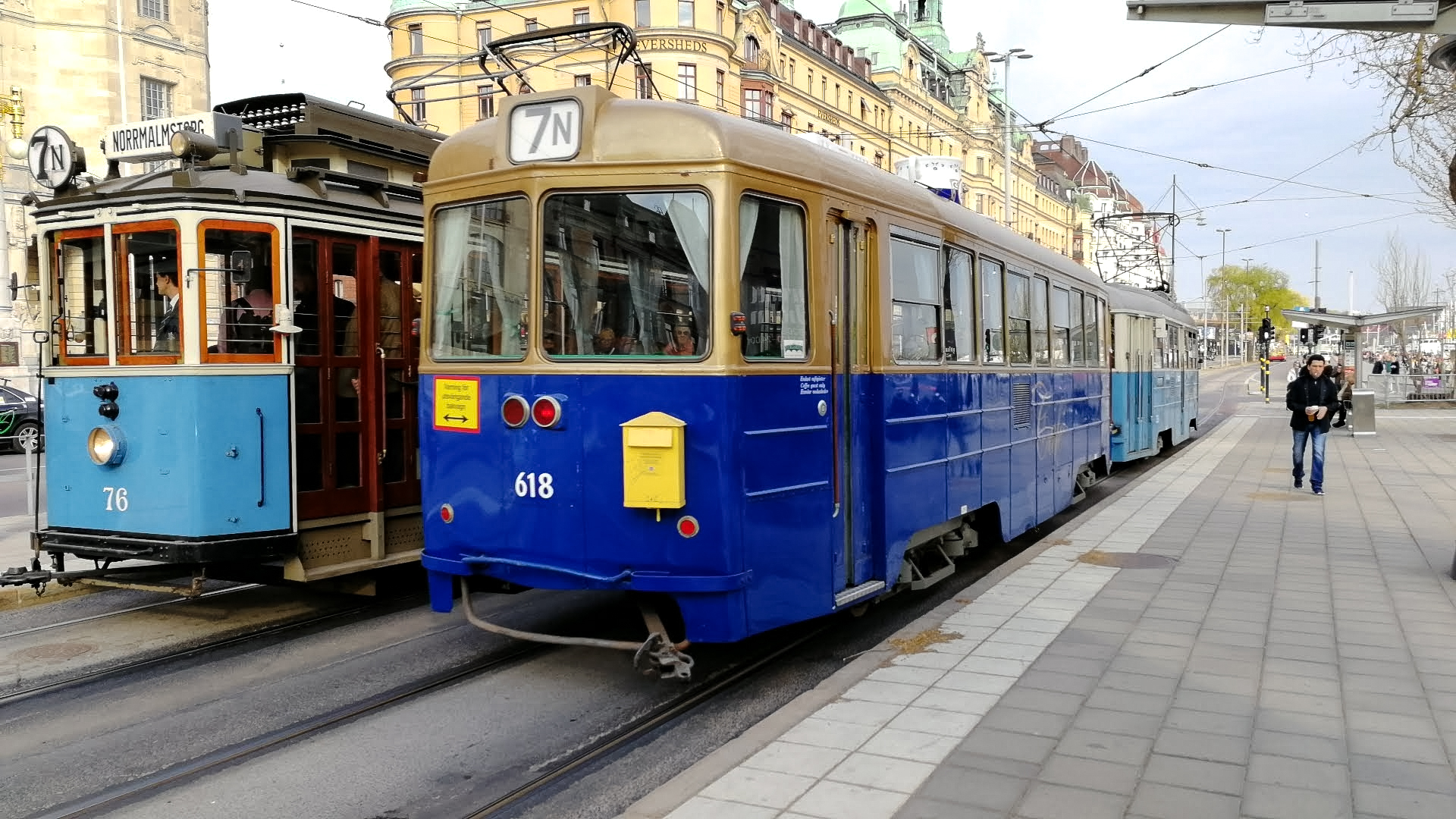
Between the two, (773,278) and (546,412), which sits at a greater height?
(773,278)

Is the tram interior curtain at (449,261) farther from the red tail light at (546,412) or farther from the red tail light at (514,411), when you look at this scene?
the red tail light at (546,412)

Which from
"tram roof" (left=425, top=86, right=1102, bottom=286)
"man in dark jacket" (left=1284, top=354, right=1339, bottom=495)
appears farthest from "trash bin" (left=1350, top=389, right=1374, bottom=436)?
"tram roof" (left=425, top=86, right=1102, bottom=286)

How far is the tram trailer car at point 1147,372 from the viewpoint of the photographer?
60.2ft

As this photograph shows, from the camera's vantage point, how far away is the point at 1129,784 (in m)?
4.51

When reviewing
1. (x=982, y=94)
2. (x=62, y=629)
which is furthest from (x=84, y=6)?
(x=982, y=94)

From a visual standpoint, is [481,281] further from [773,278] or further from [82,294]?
[82,294]

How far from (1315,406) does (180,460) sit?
1353 cm

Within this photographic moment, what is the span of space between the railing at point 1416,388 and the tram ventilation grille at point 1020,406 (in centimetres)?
3696

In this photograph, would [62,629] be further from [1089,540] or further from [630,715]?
[1089,540]

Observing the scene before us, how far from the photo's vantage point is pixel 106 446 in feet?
23.8

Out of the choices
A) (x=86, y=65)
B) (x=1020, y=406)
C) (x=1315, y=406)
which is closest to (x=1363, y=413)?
(x=1315, y=406)

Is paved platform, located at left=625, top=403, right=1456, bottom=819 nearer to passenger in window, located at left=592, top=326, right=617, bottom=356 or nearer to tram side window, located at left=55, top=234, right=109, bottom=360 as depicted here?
passenger in window, located at left=592, top=326, right=617, bottom=356

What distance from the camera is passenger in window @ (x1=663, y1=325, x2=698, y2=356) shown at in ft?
18.4

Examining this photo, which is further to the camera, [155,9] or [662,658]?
[155,9]
